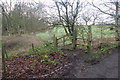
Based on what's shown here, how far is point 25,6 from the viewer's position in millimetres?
15602

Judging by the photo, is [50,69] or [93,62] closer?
[50,69]

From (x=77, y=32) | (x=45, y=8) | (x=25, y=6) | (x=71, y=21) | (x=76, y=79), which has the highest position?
(x=25, y=6)

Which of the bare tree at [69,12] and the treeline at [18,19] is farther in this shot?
the treeline at [18,19]

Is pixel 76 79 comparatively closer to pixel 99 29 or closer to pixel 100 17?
pixel 99 29

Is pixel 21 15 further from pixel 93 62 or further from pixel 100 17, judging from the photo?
pixel 93 62

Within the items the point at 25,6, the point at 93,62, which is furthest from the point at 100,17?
the point at 25,6

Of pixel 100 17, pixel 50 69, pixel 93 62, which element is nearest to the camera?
pixel 50 69

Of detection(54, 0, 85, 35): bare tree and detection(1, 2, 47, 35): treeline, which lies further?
detection(1, 2, 47, 35): treeline

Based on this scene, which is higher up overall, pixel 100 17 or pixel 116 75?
pixel 100 17

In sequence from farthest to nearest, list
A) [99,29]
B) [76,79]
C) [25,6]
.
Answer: [25,6], [99,29], [76,79]

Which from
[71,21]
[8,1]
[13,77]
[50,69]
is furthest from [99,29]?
[8,1]

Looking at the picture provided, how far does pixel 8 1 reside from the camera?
15.8 meters

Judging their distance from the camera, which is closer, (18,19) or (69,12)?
Result: (69,12)

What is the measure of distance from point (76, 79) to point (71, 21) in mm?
6749
